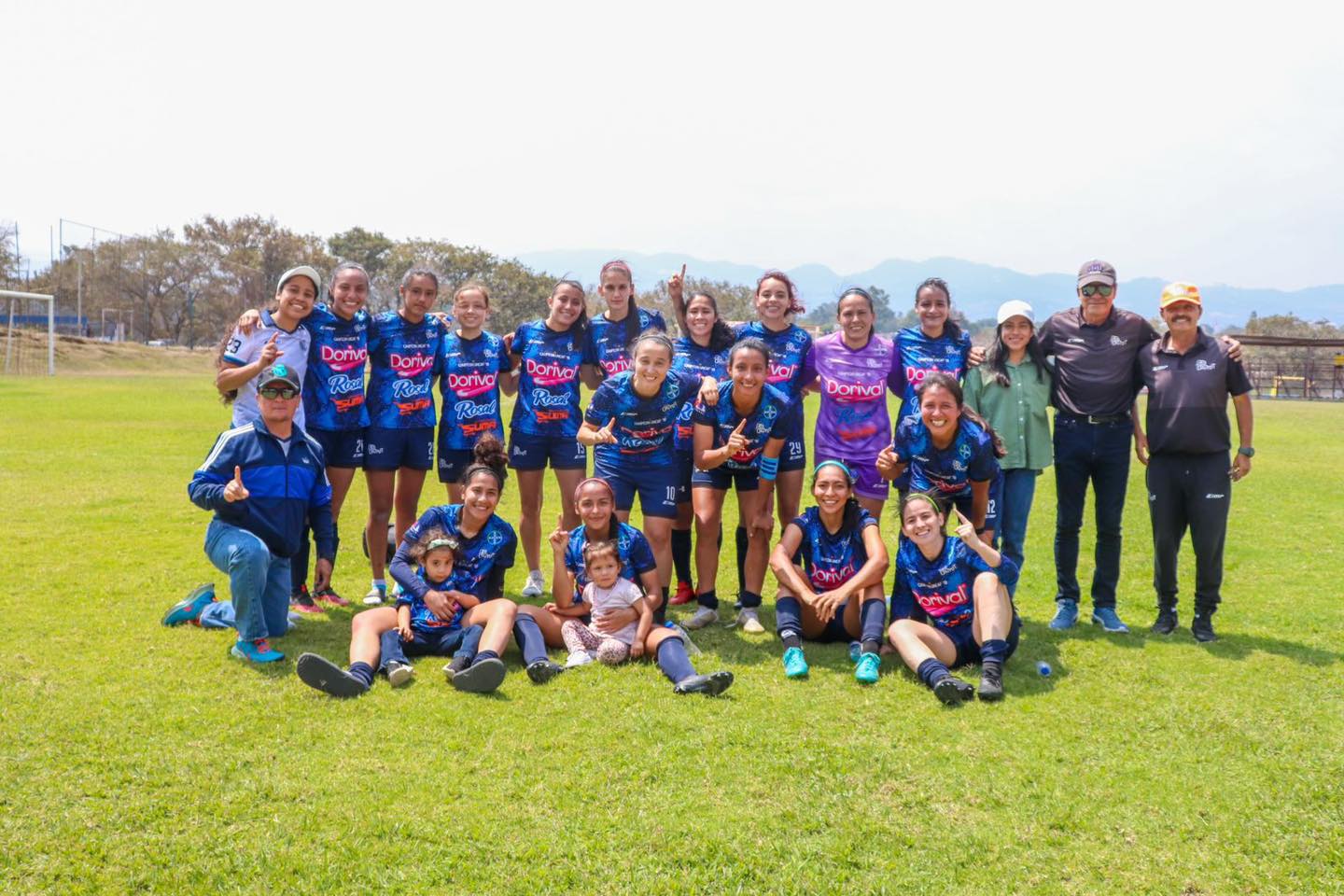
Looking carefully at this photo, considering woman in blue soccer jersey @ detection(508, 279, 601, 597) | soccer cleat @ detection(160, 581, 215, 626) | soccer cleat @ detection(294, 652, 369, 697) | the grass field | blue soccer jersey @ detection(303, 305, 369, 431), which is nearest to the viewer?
the grass field

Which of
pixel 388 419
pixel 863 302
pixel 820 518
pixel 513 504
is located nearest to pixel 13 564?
pixel 388 419

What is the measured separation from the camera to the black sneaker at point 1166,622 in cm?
594

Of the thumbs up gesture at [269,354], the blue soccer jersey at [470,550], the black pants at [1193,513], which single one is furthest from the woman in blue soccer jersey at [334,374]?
the black pants at [1193,513]

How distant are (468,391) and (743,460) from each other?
6.57 ft

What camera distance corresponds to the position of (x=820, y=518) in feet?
18.2

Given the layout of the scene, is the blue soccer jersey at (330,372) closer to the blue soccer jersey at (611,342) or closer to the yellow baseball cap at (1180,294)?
the blue soccer jersey at (611,342)

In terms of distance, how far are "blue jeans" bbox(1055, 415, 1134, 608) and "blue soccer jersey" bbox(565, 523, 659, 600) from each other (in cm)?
270

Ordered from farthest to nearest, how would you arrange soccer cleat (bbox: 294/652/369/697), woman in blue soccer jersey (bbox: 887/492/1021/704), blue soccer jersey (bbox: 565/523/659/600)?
blue soccer jersey (bbox: 565/523/659/600) < woman in blue soccer jersey (bbox: 887/492/1021/704) < soccer cleat (bbox: 294/652/369/697)

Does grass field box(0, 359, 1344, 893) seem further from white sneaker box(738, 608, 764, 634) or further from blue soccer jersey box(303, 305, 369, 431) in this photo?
blue soccer jersey box(303, 305, 369, 431)

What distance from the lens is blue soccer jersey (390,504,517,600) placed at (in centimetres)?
530

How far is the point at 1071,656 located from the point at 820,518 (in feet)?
5.24

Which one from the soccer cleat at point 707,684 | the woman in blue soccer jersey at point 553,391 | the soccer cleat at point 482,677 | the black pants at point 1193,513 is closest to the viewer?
the soccer cleat at point 482,677

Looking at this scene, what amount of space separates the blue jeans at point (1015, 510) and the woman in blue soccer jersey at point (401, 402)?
3.82 m

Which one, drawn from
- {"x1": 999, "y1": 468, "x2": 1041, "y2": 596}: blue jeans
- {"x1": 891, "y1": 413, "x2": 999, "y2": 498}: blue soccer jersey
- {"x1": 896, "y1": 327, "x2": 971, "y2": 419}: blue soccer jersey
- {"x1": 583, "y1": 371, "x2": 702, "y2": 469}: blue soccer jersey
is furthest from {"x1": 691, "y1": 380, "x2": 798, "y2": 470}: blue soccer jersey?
{"x1": 999, "y1": 468, "x2": 1041, "y2": 596}: blue jeans
